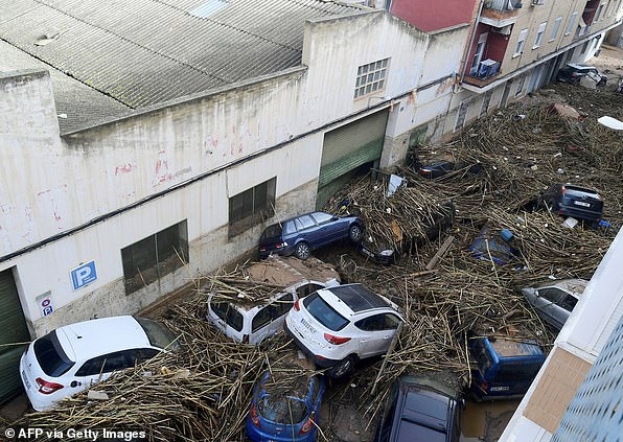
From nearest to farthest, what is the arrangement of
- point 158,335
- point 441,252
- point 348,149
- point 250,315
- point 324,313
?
1. point 158,335
2. point 324,313
3. point 250,315
4. point 441,252
5. point 348,149

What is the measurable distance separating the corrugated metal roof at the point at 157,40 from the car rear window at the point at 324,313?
660 cm

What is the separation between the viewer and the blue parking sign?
35.3 ft

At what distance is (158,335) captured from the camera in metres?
10.7

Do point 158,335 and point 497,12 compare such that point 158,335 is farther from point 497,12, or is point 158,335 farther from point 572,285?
point 497,12

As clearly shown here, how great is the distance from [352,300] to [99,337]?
5281 mm

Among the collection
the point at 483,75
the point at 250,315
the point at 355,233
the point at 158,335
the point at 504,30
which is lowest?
the point at 355,233

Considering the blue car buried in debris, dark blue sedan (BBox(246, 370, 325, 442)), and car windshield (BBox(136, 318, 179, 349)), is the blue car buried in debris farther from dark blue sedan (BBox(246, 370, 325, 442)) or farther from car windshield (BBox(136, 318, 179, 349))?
car windshield (BBox(136, 318, 179, 349))

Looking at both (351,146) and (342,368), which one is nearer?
(342,368)

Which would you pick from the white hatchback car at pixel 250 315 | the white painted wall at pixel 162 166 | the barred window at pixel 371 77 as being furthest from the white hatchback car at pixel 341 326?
the barred window at pixel 371 77

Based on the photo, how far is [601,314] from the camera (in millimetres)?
6504

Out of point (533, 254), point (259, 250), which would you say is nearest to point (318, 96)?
point (259, 250)

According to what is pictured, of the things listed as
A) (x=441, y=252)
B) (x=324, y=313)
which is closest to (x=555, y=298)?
(x=441, y=252)

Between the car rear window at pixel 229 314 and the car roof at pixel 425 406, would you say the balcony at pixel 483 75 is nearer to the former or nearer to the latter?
the car rear window at pixel 229 314

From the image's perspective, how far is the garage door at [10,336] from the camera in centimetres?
992
